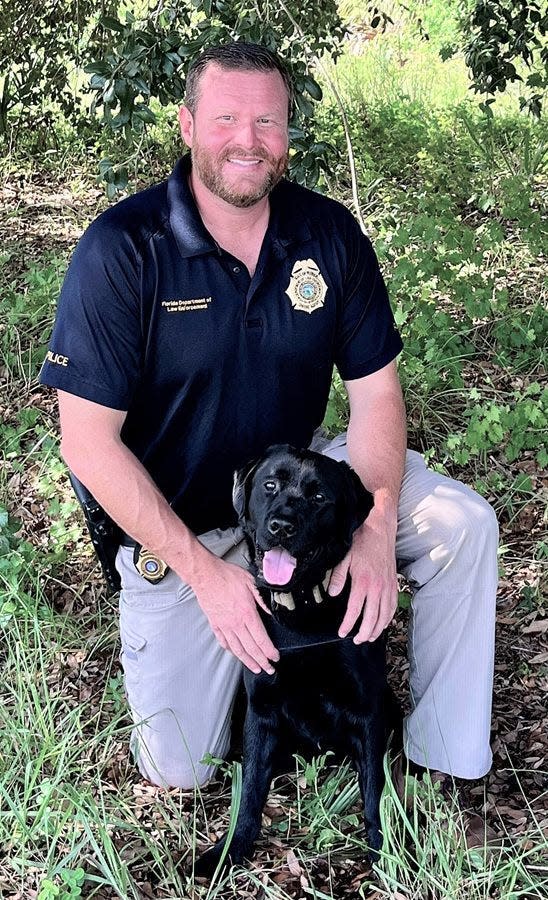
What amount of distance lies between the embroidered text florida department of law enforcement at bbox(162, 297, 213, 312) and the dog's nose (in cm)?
64

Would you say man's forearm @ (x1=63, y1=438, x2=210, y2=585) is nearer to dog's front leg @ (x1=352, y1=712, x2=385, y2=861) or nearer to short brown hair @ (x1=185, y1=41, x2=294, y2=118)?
dog's front leg @ (x1=352, y1=712, x2=385, y2=861)

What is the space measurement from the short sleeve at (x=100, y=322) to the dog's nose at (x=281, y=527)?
55 centimetres

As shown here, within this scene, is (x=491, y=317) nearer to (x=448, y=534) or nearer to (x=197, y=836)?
(x=448, y=534)

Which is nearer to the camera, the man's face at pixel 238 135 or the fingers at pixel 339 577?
Answer: the fingers at pixel 339 577

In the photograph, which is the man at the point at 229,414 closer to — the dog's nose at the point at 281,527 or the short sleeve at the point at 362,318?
the short sleeve at the point at 362,318

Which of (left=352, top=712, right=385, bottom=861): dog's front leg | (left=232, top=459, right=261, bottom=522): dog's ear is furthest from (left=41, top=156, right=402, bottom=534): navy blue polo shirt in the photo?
(left=352, top=712, right=385, bottom=861): dog's front leg

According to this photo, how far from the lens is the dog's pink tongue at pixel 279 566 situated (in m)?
2.37

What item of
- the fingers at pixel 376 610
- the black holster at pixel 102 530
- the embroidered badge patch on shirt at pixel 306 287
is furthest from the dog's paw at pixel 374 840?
the embroidered badge patch on shirt at pixel 306 287

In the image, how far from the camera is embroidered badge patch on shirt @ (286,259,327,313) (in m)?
2.76

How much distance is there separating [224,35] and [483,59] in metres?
1.71

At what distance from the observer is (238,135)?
8.73ft

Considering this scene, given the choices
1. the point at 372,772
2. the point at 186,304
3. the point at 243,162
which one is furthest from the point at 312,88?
the point at 372,772

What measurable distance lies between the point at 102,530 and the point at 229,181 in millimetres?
1020

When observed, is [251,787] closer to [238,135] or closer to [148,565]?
[148,565]
